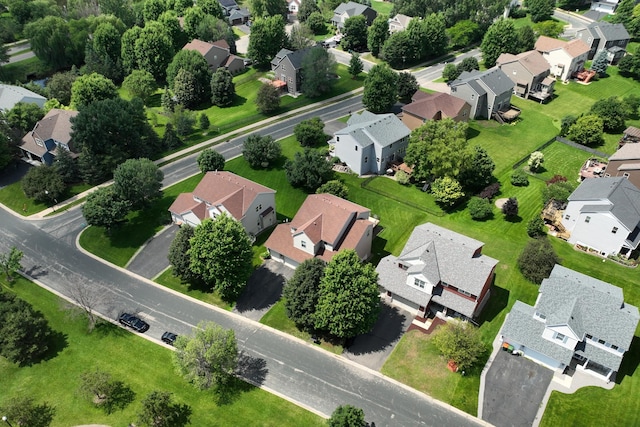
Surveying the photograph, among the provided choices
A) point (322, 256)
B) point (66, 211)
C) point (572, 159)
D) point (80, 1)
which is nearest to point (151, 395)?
point (322, 256)

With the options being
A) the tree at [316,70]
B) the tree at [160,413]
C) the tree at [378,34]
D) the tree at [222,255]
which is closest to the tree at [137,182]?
the tree at [222,255]

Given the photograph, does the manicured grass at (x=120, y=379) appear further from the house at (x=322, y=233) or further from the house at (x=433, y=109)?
the house at (x=433, y=109)

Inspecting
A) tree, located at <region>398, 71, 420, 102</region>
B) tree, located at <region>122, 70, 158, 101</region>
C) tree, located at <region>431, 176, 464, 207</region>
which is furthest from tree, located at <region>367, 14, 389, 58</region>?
tree, located at <region>431, 176, 464, 207</region>

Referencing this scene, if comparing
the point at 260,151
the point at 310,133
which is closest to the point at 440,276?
the point at 260,151

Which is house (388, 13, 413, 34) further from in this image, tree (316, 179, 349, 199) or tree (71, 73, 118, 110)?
tree (316, 179, 349, 199)

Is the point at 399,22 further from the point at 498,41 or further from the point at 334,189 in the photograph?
the point at 334,189

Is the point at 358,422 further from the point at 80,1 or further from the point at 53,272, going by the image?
the point at 80,1

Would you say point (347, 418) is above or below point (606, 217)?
below
